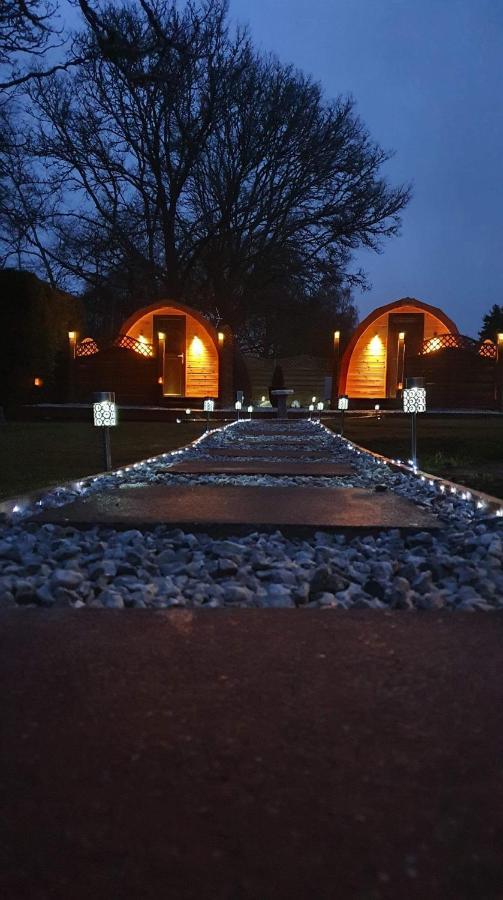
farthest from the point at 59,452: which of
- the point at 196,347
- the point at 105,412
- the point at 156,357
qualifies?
the point at 196,347

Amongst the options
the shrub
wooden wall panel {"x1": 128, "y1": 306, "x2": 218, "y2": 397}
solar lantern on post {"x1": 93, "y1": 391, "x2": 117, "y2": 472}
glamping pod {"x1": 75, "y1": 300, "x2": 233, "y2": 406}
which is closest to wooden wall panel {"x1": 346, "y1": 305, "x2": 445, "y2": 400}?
glamping pod {"x1": 75, "y1": 300, "x2": 233, "y2": 406}

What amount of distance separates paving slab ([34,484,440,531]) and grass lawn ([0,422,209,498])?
1.05 m

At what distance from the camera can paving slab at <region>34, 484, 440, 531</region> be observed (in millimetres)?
3285

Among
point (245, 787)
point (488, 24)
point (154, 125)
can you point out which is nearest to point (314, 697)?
point (245, 787)

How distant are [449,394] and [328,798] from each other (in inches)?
889

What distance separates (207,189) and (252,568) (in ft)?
77.0

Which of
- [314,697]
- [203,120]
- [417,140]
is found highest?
[417,140]

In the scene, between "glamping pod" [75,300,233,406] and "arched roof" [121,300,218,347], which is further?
"glamping pod" [75,300,233,406]

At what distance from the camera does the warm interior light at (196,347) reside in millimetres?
24172

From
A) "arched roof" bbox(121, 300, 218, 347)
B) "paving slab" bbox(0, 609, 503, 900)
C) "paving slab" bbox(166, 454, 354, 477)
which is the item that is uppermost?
"arched roof" bbox(121, 300, 218, 347)

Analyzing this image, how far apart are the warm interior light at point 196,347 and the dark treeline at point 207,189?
5.53 ft

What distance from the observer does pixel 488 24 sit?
193 feet

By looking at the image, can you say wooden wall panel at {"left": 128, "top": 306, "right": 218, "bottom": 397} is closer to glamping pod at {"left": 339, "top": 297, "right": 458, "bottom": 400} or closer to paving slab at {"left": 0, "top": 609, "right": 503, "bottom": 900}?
glamping pod at {"left": 339, "top": 297, "right": 458, "bottom": 400}

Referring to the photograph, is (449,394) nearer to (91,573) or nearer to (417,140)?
(91,573)
